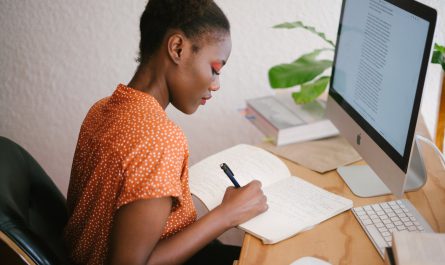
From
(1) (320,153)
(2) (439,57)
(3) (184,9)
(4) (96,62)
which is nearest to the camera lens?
(3) (184,9)

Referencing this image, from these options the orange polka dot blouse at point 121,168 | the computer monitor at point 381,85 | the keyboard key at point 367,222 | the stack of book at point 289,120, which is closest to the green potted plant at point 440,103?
the computer monitor at point 381,85

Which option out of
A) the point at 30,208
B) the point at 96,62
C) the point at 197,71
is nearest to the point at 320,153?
the point at 197,71

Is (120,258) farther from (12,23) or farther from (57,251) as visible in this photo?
(12,23)

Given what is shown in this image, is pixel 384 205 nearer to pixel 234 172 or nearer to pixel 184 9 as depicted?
pixel 234 172

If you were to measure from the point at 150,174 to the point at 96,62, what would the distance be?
3.63ft

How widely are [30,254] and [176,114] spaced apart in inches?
45.1

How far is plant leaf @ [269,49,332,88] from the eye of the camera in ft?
4.49

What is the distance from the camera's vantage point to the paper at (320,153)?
125 centimetres

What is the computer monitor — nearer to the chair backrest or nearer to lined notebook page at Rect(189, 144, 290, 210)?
lined notebook page at Rect(189, 144, 290, 210)

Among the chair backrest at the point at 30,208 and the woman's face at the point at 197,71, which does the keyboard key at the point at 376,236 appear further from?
the chair backrest at the point at 30,208

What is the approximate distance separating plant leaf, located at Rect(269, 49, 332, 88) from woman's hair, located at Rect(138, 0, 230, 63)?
16.0 inches

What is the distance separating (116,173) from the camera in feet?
2.83

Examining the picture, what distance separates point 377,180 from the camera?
117 cm

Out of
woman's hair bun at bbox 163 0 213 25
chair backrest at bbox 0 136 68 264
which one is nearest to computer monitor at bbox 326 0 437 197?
woman's hair bun at bbox 163 0 213 25
